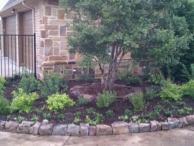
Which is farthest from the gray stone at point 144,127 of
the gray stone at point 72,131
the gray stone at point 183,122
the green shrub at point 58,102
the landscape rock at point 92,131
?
the green shrub at point 58,102

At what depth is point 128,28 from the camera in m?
5.43

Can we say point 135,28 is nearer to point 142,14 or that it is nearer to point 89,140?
point 142,14

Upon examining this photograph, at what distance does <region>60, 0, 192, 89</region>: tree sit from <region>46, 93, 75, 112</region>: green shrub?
3.51 ft

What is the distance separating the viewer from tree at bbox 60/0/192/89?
207 inches

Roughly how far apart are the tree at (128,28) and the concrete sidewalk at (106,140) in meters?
1.65

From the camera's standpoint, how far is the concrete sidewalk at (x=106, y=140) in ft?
14.6

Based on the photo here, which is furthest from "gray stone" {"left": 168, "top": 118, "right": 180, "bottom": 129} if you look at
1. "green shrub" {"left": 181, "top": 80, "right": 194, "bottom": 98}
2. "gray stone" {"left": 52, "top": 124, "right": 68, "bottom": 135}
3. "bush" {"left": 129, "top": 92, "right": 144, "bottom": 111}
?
"gray stone" {"left": 52, "top": 124, "right": 68, "bottom": 135}

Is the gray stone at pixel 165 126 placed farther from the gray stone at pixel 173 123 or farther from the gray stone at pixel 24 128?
the gray stone at pixel 24 128

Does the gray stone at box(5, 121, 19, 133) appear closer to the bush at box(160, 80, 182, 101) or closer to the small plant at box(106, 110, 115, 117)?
the small plant at box(106, 110, 115, 117)

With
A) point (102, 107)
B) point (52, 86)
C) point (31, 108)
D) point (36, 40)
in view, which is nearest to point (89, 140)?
point (102, 107)

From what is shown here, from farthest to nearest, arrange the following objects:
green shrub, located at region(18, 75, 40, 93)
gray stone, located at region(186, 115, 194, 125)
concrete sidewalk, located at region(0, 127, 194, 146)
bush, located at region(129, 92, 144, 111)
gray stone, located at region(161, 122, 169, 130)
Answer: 1. green shrub, located at region(18, 75, 40, 93)
2. bush, located at region(129, 92, 144, 111)
3. gray stone, located at region(186, 115, 194, 125)
4. gray stone, located at region(161, 122, 169, 130)
5. concrete sidewalk, located at region(0, 127, 194, 146)

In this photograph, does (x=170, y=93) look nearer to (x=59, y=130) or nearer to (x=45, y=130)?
(x=59, y=130)

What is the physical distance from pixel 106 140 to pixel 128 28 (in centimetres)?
223

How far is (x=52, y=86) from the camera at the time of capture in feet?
20.6
